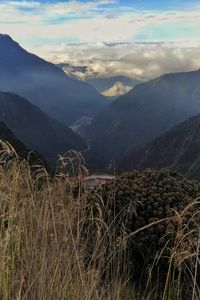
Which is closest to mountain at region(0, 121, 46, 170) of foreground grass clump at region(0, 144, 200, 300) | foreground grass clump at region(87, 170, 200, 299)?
foreground grass clump at region(0, 144, 200, 300)

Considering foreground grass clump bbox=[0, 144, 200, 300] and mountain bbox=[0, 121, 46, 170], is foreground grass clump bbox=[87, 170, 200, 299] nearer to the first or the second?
foreground grass clump bbox=[0, 144, 200, 300]

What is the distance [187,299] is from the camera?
6.47 metres

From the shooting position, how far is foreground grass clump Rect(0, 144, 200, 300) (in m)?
3.77

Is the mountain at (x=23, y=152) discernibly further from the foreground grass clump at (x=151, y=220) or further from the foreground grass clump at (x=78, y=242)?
the foreground grass clump at (x=151, y=220)

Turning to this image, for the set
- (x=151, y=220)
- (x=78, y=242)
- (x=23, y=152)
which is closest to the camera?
(x=78, y=242)

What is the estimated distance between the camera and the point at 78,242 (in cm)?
465

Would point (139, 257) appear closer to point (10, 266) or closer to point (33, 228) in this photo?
point (33, 228)

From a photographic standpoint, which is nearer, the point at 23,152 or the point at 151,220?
the point at 151,220

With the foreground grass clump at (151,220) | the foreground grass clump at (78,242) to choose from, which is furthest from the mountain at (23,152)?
the foreground grass clump at (151,220)

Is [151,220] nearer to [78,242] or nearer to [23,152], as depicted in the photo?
[78,242]

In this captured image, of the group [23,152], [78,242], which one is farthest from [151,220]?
[23,152]

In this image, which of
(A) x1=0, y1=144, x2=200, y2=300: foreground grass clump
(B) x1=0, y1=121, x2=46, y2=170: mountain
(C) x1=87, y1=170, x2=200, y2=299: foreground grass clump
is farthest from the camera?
(B) x1=0, y1=121, x2=46, y2=170: mountain

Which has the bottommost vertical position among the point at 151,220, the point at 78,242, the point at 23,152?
the point at 23,152

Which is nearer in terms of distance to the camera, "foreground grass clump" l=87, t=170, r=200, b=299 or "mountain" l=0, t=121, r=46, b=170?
"foreground grass clump" l=87, t=170, r=200, b=299
